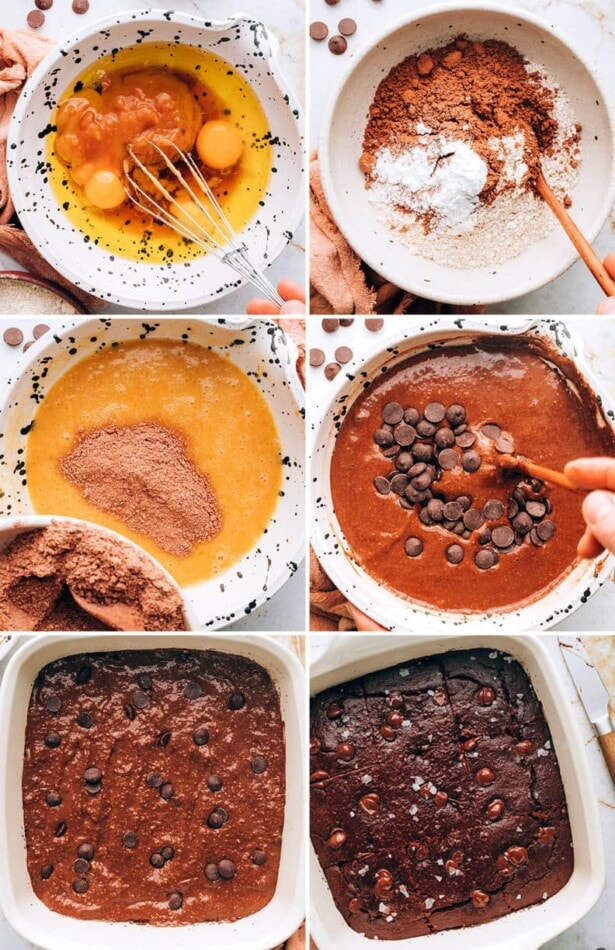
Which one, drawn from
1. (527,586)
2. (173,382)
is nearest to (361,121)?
(173,382)

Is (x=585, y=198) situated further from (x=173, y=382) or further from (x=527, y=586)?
(x=173, y=382)

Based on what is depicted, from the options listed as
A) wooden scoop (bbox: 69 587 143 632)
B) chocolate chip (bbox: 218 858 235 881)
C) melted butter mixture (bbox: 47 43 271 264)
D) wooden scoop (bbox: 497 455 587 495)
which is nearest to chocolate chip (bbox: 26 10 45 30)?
melted butter mixture (bbox: 47 43 271 264)

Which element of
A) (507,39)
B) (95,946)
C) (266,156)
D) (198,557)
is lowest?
(95,946)

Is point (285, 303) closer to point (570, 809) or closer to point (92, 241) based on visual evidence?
point (92, 241)

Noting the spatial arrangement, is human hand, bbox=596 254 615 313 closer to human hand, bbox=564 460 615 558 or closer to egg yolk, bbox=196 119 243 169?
human hand, bbox=564 460 615 558

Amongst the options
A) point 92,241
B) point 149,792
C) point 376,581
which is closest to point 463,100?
point 92,241

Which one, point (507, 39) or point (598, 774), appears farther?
point (598, 774)

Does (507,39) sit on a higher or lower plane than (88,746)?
higher
